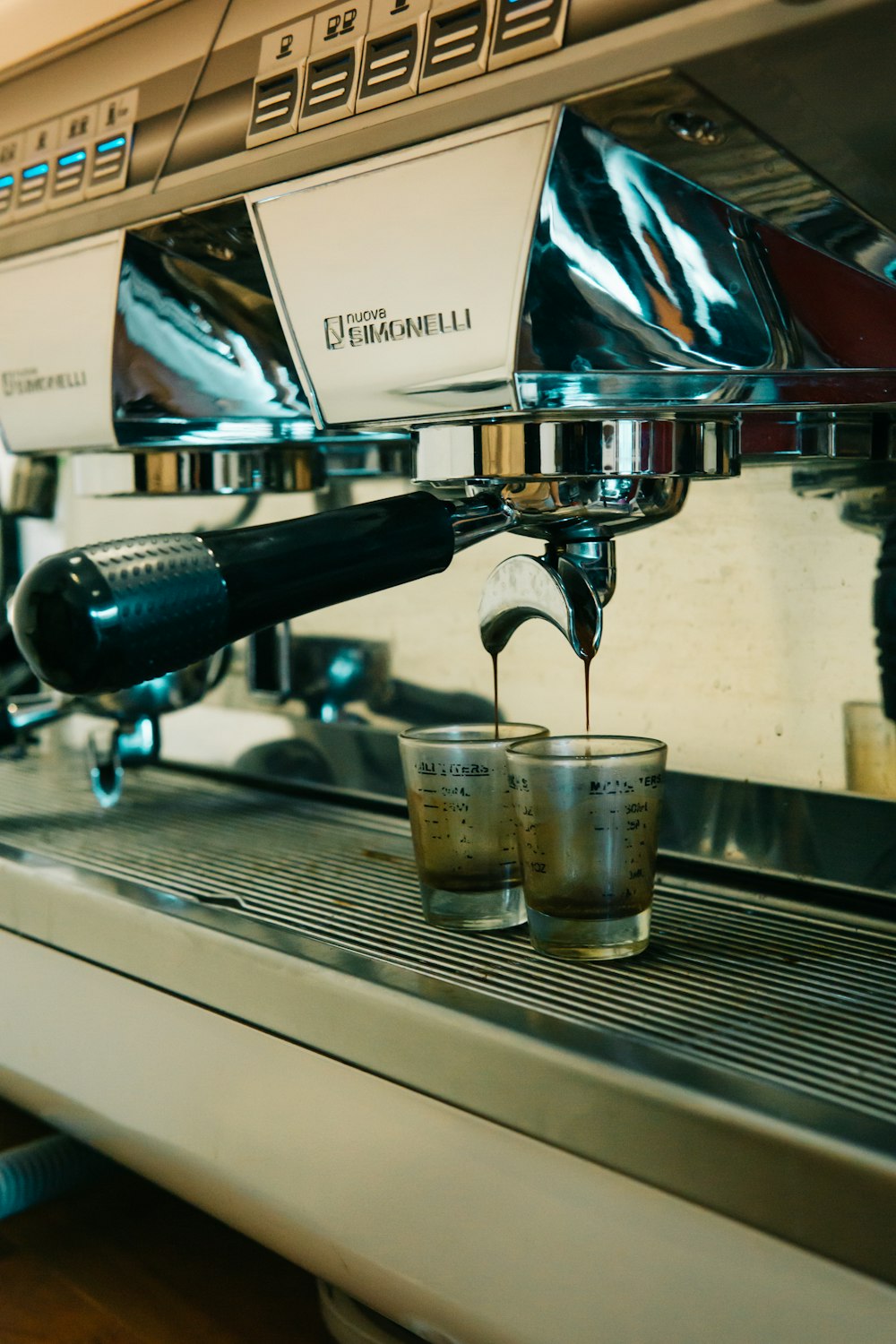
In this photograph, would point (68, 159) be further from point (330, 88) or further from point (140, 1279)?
point (140, 1279)

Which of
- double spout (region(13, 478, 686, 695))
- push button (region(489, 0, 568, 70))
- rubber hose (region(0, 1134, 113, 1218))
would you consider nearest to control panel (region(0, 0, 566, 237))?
push button (region(489, 0, 568, 70))

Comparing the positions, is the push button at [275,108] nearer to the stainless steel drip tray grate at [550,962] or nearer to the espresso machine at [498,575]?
the espresso machine at [498,575]

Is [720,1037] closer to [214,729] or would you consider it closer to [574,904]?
[574,904]

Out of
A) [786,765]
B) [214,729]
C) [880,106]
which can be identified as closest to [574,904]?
[786,765]

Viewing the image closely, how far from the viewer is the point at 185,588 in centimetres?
45

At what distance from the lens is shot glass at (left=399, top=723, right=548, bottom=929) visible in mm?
567

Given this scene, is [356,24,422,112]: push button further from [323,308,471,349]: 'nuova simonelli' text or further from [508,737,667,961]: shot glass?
[508,737,667,961]: shot glass

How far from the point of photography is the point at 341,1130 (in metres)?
0.48

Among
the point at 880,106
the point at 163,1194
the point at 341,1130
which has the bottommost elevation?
the point at 163,1194

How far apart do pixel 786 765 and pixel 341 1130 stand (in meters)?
0.30

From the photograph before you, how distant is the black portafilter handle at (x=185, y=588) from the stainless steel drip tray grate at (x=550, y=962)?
15 centimetres

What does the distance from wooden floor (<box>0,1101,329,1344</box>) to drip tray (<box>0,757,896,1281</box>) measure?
0.52ft

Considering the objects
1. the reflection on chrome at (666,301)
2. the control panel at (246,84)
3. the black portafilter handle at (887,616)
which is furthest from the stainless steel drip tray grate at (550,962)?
the control panel at (246,84)

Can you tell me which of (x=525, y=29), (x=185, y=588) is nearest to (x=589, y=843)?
(x=185, y=588)
